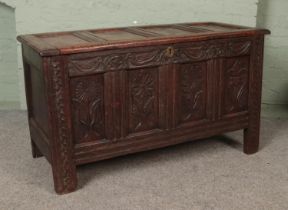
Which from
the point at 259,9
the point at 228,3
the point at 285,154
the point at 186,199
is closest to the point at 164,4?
the point at 228,3

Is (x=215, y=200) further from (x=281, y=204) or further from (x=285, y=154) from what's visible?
(x=285, y=154)

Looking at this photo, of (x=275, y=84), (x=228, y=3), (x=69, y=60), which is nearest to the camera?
(x=69, y=60)

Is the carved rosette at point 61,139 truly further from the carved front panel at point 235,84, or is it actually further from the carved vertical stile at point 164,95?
the carved front panel at point 235,84

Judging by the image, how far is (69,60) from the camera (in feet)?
7.20

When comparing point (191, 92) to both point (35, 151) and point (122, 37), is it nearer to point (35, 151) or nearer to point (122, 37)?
point (122, 37)

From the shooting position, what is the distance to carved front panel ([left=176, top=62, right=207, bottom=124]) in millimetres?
2543

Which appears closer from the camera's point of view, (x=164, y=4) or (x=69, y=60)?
(x=69, y=60)

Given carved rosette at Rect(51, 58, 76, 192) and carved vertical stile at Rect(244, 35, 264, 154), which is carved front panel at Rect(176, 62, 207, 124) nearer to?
carved vertical stile at Rect(244, 35, 264, 154)

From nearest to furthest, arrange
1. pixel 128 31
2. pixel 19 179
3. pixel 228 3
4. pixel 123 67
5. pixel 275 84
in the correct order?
pixel 123 67 < pixel 19 179 < pixel 128 31 < pixel 228 3 < pixel 275 84

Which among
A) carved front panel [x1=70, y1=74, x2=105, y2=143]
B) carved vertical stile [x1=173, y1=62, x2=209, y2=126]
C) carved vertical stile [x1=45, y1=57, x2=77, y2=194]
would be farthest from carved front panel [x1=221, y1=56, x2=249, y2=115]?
carved vertical stile [x1=45, y1=57, x2=77, y2=194]

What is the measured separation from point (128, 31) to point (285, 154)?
4.13 ft

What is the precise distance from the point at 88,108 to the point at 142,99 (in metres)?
0.31

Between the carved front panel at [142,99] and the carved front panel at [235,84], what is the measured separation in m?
0.46

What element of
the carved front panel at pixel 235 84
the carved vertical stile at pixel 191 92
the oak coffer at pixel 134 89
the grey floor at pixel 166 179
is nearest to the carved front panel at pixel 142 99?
the oak coffer at pixel 134 89
